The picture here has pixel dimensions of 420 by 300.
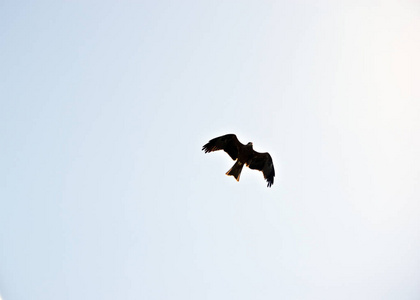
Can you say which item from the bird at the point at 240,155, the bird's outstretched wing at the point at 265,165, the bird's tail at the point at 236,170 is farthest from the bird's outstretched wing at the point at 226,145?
the bird's outstretched wing at the point at 265,165

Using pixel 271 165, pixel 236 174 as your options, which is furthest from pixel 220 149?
pixel 271 165

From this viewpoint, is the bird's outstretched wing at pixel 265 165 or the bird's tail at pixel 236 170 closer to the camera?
the bird's tail at pixel 236 170

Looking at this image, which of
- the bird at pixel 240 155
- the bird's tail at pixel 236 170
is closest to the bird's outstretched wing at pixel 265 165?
the bird at pixel 240 155

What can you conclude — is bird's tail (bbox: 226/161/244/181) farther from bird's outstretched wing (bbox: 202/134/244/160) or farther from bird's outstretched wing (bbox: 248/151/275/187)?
bird's outstretched wing (bbox: 248/151/275/187)

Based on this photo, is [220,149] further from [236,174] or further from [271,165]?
[271,165]

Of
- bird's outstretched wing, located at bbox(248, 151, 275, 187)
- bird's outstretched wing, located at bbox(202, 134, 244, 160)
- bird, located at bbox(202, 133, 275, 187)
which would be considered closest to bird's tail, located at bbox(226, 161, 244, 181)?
bird, located at bbox(202, 133, 275, 187)

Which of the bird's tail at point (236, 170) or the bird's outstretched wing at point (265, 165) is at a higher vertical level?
the bird's outstretched wing at point (265, 165)

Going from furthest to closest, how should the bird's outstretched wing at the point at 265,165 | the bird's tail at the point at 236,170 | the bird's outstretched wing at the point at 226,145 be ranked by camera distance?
the bird's outstretched wing at the point at 265,165, the bird's outstretched wing at the point at 226,145, the bird's tail at the point at 236,170

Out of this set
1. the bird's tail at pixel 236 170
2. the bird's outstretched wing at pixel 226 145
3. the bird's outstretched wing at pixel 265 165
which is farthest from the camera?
the bird's outstretched wing at pixel 265 165

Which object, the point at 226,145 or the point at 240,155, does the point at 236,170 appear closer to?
the point at 240,155

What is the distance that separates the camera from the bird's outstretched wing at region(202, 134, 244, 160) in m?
14.1

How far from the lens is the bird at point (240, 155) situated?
14.1m

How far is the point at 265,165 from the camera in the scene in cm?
1494

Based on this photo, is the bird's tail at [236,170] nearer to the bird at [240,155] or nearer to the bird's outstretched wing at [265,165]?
the bird at [240,155]
